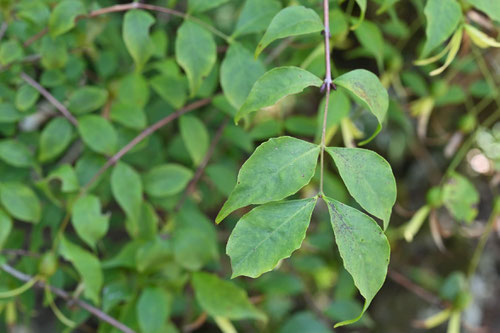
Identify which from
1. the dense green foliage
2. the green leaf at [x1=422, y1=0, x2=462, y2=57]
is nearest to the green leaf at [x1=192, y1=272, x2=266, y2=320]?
the dense green foliage

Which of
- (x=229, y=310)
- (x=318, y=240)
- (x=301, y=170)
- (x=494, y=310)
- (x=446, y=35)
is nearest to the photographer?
(x=301, y=170)

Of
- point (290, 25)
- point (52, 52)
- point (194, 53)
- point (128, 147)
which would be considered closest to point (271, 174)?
point (290, 25)

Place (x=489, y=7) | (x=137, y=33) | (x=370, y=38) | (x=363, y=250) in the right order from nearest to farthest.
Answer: (x=363, y=250)
(x=489, y=7)
(x=137, y=33)
(x=370, y=38)

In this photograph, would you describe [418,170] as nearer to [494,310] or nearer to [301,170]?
[494,310]

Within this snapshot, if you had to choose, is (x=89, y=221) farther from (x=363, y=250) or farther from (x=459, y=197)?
(x=459, y=197)

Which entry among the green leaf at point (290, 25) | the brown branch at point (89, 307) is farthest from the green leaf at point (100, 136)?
the green leaf at point (290, 25)

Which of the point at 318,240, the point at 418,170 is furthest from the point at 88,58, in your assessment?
the point at 418,170
